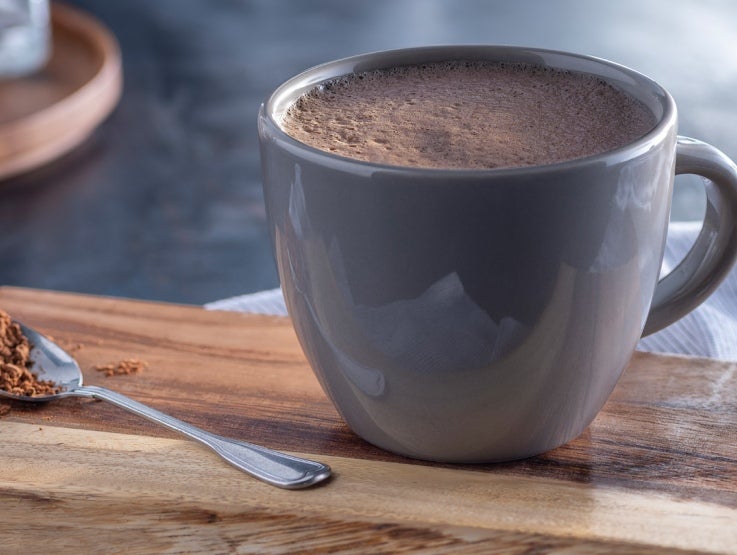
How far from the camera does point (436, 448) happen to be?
723mm

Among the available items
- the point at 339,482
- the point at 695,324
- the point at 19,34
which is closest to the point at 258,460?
the point at 339,482

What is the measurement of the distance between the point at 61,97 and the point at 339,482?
4.79ft

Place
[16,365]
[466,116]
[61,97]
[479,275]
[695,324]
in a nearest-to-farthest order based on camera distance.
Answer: [479,275], [466,116], [16,365], [695,324], [61,97]

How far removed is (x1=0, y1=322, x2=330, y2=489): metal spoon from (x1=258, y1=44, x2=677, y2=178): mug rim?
0.69ft

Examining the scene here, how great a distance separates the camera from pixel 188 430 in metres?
0.76

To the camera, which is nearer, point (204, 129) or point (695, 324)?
point (695, 324)

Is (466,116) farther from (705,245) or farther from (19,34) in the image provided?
(19,34)

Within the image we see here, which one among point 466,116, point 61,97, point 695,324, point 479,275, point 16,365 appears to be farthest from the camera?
point 61,97

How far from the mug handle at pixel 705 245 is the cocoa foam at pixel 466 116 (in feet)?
0.14

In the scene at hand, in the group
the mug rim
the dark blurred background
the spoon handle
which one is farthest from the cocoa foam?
the dark blurred background

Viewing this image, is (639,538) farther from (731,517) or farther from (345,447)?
(345,447)

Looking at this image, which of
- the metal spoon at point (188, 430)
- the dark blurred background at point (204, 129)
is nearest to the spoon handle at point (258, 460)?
the metal spoon at point (188, 430)

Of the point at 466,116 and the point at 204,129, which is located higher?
the point at 466,116

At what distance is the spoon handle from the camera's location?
2.31 ft
